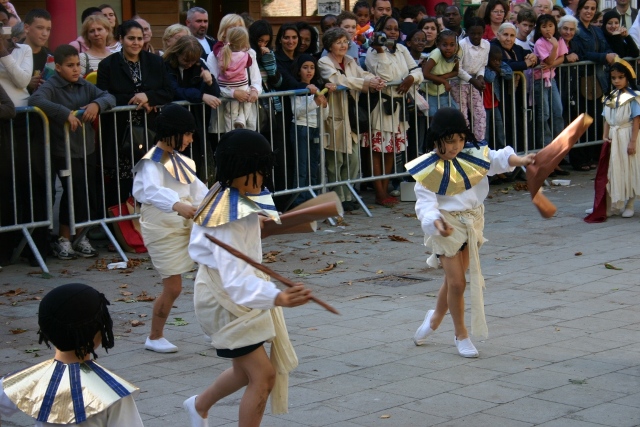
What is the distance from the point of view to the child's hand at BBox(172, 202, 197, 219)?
6562 millimetres

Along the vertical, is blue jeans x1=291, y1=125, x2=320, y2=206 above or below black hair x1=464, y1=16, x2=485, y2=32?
below

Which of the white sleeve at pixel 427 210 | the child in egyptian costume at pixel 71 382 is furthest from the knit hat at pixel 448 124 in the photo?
the child in egyptian costume at pixel 71 382

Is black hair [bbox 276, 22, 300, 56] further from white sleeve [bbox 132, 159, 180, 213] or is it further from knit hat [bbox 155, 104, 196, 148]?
white sleeve [bbox 132, 159, 180, 213]

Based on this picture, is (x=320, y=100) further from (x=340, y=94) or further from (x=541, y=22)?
(x=541, y=22)

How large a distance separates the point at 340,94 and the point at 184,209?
5.92 metres

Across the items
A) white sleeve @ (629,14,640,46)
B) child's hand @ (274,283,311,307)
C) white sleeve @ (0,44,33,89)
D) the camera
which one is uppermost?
white sleeve @ (629,14,640,46)

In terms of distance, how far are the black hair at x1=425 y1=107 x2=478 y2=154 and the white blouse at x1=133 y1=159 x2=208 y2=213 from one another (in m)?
1.68

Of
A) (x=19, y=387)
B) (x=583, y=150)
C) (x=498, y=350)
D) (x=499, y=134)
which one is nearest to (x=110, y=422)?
(x=19, y=387)

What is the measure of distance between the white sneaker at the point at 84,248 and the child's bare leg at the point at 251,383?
5.44 metres

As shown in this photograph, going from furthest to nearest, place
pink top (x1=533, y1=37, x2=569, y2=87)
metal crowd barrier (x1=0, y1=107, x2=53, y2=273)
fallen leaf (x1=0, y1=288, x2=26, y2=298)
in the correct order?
pink top (x1=533, y1=37, x2=569, y2=87) < metal crowd barrier (x1=0, y1=107, x2=53, y2=273) < fallen leaf (x1=0, y1=288, x2=26, y2=298)

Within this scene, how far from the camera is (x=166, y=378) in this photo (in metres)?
6.65

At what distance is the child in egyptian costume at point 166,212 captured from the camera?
718 cm

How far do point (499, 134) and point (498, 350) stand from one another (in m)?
7.27

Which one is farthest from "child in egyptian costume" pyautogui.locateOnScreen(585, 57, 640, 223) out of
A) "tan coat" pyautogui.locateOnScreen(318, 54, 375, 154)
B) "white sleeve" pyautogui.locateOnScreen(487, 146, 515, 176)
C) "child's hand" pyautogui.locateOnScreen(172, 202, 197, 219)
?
"child's hand" pyautogui.locateOnScreen(172, 202, 197, 219)
